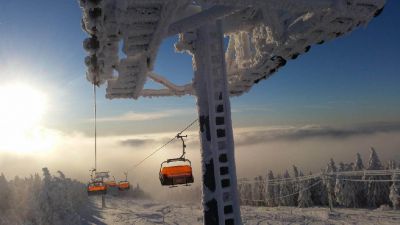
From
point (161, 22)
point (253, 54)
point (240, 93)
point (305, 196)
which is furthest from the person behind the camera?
point (305, 196)

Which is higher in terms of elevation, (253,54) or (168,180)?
(253,54)

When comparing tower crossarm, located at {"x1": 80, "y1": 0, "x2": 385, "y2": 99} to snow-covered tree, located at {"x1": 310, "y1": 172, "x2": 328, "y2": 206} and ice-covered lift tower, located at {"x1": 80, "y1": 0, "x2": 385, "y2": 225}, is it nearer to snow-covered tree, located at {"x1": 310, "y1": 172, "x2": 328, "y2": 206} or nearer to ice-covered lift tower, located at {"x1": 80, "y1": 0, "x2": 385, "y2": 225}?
ice-covered lift tower, located at {"x1": 80, "y1": 0, "x2": 385, "y2": 225}

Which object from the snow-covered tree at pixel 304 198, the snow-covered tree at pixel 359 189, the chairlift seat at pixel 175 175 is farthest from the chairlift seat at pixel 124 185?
the snow-covered tree at pixel 359 189

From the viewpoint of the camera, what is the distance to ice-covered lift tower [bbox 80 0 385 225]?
6.73m

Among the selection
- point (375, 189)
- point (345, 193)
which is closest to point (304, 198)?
point (345, 193)

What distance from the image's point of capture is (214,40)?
34.0 ft

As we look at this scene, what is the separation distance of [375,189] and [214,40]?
2460 inches

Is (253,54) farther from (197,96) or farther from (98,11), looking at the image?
(98,11)

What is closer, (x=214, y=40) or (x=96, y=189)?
(x=214, y=40)

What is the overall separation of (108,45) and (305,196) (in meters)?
66.3

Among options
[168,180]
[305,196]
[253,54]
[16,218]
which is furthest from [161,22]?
[305,196]

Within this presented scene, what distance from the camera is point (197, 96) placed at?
33.9ft

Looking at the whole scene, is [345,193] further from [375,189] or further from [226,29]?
[226,29]

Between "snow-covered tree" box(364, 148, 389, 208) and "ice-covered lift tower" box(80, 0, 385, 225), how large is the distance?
55919 mm
